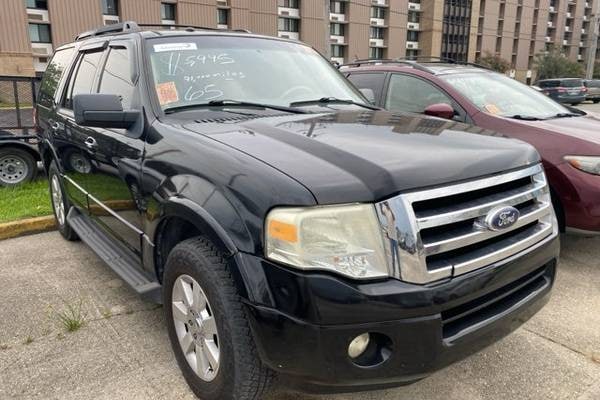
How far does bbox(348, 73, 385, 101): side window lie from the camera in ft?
19.2

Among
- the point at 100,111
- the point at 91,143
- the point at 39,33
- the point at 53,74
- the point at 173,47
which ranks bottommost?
the point at 91,143

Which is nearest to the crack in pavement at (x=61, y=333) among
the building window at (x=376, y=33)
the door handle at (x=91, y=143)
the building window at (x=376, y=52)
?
the door handle at (x=91, y=143)

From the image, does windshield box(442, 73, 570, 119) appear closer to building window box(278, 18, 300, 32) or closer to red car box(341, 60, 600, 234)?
red car box(341, 60, 600, 234)

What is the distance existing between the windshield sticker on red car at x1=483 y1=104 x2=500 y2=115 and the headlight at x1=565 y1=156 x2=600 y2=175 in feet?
3.20

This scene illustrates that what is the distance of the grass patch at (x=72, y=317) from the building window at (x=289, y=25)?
46425 millimetres

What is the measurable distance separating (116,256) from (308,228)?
6.52ft

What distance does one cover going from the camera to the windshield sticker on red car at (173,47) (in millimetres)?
3186

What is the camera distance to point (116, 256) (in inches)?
134

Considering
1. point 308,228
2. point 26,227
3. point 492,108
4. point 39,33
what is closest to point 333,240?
point 308,228

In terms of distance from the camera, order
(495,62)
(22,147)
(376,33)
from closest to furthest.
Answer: (22,147) → (376,33) → (495,62)

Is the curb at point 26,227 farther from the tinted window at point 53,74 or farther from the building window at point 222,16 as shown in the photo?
the building window at point 222,16

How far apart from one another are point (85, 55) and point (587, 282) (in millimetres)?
4398

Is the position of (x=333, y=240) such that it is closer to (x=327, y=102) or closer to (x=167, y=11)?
(x=327, y=102)

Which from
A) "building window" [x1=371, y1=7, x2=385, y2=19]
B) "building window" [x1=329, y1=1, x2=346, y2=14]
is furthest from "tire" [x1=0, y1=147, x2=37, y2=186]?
"building window" [x1=371, y1=7, x2=385, y2=19]
